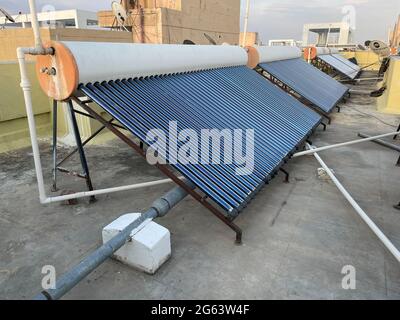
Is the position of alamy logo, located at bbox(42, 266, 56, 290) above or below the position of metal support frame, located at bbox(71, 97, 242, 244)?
below

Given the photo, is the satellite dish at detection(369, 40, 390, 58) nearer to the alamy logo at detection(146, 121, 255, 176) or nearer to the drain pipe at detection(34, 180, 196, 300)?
the alamy logo at detection(146, 121, 255, 176)

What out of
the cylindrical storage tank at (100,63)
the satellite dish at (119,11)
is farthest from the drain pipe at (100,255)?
the satellite dish at (119,11)

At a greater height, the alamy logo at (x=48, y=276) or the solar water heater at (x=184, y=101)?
the solar water heater at (x=184, y=101)

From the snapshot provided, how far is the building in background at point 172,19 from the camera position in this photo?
24641 mm

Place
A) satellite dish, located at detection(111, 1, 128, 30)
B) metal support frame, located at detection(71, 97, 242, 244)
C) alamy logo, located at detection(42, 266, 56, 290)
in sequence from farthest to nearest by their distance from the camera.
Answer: satellite dish, located at detection(111, 1, 128, 30) < metal support frame, located at detection(71, 97, 242, 244) < alamy logo, located at detection(42, 266, 56, 290)

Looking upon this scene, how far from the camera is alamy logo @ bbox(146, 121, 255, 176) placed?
3.06m

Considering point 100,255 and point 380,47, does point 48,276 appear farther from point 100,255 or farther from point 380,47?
point 380,47

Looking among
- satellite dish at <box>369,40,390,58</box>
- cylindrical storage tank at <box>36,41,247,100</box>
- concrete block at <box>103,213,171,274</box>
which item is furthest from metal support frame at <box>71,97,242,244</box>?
satellite dish at <box>369,40,390,58</box>

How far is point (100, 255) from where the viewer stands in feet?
8.36

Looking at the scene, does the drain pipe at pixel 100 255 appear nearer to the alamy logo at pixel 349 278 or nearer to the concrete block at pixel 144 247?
the concrete block at pixel 144 247

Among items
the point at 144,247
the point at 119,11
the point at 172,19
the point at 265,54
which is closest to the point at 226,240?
the point at 144,247

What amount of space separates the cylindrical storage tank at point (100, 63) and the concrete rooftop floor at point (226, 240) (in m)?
1.50

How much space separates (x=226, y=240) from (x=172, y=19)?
25.3m

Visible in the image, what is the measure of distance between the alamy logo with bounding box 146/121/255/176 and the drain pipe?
18.6 inches
